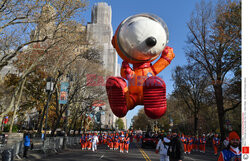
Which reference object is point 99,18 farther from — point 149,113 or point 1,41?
point 149,113

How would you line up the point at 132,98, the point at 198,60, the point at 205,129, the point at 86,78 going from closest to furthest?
1. the point at 132,98
2. the point at 198,60
3. the point at 86,78
4. the point at 205,129

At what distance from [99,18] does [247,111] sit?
43406 mm

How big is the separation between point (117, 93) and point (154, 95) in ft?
2.94

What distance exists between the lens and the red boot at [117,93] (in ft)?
16.2

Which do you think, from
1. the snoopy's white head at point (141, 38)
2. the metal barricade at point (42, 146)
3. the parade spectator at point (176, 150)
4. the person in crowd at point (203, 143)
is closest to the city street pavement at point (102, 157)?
the metal barricade at point (42, 146)

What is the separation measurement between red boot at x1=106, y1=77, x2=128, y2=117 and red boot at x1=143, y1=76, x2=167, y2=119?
56 cm

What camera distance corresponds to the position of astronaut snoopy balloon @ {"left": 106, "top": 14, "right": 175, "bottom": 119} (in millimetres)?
4750

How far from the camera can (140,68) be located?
17.9 feet

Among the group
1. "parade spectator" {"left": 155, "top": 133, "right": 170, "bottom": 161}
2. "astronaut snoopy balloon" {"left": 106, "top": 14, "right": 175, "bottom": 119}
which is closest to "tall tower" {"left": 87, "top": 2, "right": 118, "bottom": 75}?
"parade spectator" {"left": 155, "top": 133, "right": 170, "bottom": 161}

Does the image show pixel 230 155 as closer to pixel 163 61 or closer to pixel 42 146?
pixel 163 61

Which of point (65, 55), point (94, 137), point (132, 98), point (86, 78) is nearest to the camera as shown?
point (132, 98)

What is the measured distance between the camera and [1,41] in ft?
37.8

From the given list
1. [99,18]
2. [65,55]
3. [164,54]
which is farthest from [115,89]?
[99,18]

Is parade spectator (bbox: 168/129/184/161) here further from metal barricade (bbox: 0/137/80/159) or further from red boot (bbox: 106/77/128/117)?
metal barricade (bbox: 0/137/80/159)
